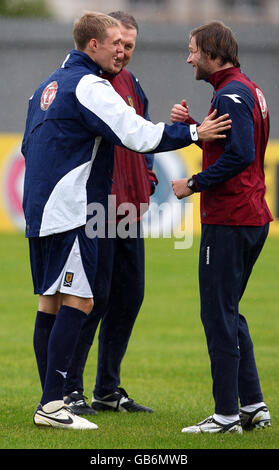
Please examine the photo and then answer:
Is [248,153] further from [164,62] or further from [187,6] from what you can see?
[187,6]

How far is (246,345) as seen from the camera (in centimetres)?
548

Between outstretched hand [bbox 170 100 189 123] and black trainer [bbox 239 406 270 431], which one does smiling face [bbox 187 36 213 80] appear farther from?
black trainer [bbox 239 406 270 431]

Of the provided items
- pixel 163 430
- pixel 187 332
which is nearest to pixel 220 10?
pixel 187 332

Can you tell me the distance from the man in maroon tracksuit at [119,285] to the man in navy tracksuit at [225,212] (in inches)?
38.1

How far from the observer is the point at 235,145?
497cm

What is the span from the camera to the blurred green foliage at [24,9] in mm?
52500

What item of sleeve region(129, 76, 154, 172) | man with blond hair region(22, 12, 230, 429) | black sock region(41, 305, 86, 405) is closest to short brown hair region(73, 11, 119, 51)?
man with blond hair region(22, 12, 230, 429)

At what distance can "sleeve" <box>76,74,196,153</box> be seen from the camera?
199 inches

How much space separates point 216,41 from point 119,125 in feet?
2.44

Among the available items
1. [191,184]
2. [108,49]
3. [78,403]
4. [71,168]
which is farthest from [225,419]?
[108,49]

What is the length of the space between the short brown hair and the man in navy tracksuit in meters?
0.52

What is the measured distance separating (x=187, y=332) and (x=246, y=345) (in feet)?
12.7

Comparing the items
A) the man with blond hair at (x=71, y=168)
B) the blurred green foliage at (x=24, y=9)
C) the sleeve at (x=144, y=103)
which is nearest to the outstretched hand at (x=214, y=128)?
the man with blond hair at (x=71, y=168)

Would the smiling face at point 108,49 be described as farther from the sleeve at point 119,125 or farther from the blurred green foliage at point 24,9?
the blurred green foliage at point 24,9
